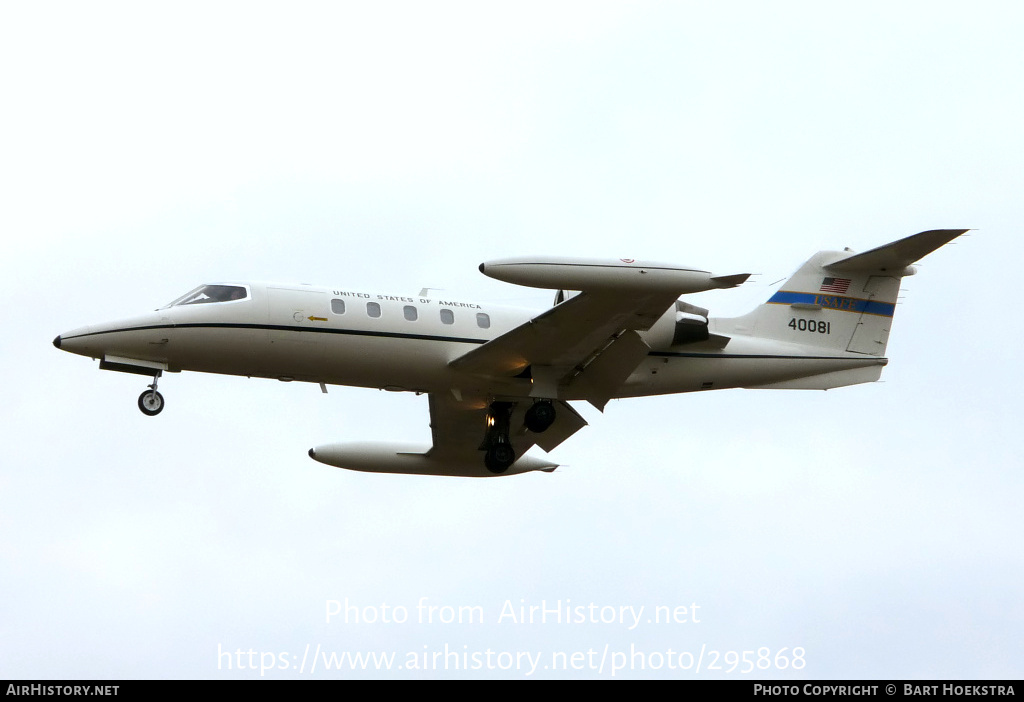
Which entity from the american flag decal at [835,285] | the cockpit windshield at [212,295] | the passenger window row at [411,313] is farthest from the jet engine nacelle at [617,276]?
the american flag decal at [835,285]

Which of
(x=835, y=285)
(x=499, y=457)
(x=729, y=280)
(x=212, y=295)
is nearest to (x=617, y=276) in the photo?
(x=729, y=280)

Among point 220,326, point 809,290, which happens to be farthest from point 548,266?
point 809,290

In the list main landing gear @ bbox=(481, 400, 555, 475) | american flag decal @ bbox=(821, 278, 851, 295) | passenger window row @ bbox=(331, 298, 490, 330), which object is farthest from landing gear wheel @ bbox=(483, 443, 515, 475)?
american flag decal @ bbox=(821, 278, 851, 295)

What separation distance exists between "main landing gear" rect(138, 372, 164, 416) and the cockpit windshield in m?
1.24

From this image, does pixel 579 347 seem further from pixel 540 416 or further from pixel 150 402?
pixel 150 402

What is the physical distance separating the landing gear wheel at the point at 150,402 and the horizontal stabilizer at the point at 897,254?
1190 cm

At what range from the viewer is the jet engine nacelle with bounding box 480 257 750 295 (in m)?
18.9

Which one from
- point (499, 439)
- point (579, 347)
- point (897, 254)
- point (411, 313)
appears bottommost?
point (499, 439)

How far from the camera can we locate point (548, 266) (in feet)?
62.1

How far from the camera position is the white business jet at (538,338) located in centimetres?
2098

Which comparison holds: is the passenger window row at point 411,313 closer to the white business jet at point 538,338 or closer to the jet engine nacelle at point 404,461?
the white business jet at point 538,338

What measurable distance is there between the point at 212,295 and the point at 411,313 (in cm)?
318

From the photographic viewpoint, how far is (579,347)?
72.1ft

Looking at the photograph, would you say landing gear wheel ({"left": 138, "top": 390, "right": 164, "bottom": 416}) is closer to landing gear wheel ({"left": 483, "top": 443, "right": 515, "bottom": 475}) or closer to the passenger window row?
the passenger window row
